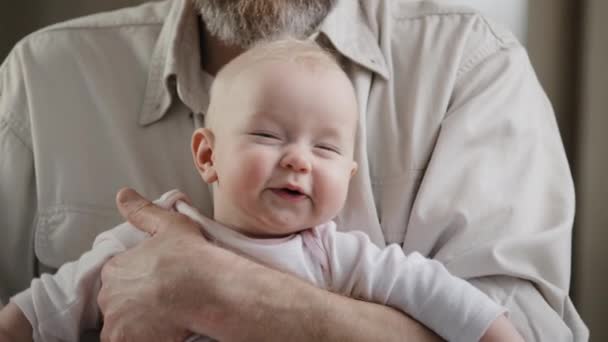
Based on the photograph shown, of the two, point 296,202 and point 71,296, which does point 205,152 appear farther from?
→ point 71,296

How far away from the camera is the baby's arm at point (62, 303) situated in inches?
40.4

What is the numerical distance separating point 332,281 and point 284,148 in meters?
0.20

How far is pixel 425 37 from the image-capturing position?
1.31 metres

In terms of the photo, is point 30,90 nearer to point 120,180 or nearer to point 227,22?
point 120,180

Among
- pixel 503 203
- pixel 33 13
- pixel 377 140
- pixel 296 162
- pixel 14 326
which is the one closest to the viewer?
pixel 296 162

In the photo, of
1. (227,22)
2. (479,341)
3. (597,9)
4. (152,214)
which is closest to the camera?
(479,341)

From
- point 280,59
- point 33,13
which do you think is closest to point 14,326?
point 280,59

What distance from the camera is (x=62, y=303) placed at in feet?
3.38

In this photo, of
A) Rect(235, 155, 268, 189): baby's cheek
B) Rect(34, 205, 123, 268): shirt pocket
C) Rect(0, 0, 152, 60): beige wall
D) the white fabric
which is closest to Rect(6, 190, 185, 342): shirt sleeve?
the white fabric

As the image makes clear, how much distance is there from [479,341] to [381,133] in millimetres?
452

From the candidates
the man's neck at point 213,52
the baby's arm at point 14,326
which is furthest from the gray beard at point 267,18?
the baby's arm at point 14,326

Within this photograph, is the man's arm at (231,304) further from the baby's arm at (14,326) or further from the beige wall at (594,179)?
the beige wall at (594,179)

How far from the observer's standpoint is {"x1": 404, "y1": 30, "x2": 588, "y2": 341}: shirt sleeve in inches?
42.5

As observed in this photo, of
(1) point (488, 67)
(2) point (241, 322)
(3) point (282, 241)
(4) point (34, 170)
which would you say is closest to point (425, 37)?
(1) point (488, 67)
